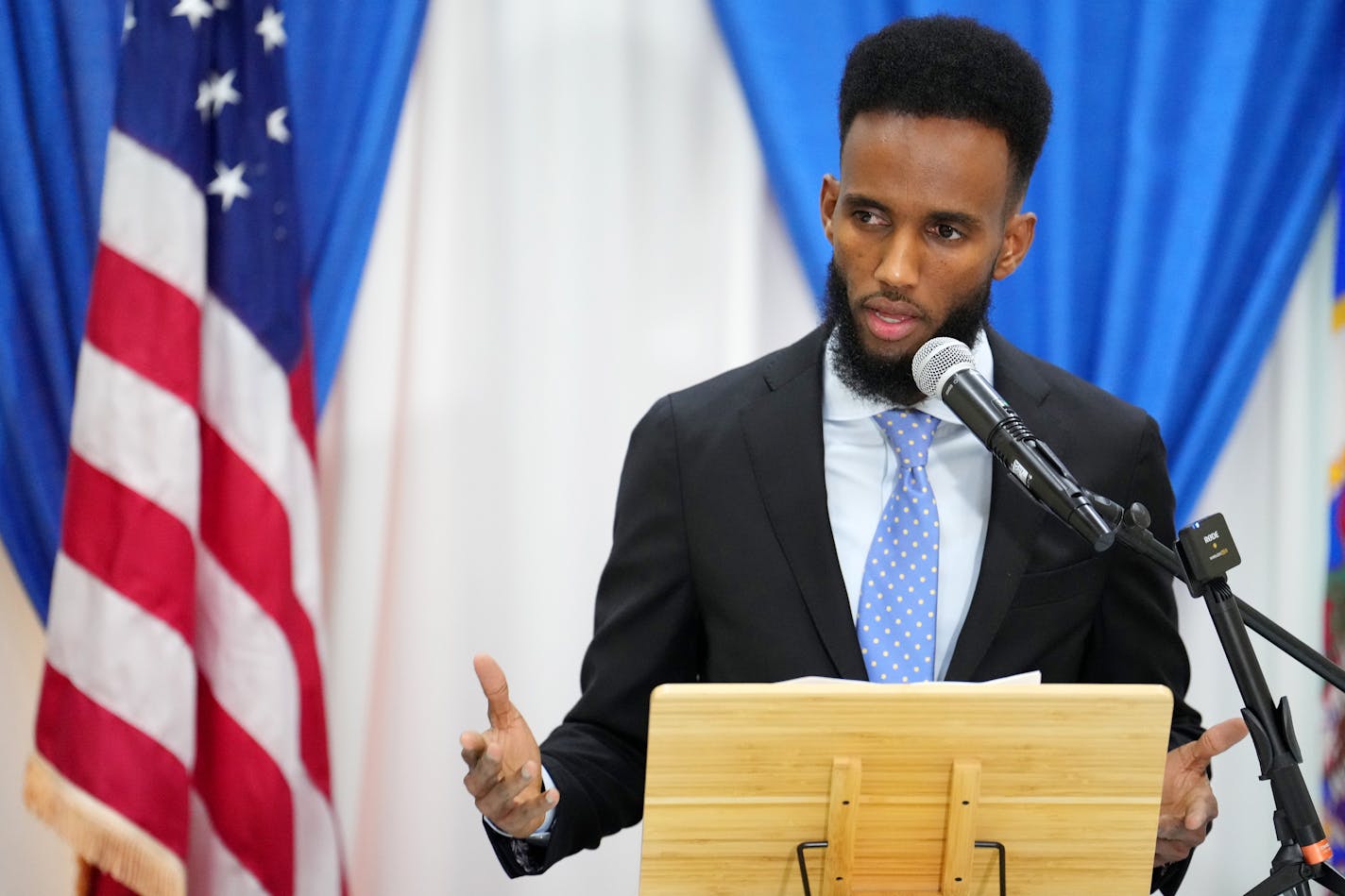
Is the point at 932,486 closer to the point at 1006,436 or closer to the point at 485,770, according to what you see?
the point at 1006,436

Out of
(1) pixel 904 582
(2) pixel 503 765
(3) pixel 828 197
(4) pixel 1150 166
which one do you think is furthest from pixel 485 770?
(4) pixel 1150 166

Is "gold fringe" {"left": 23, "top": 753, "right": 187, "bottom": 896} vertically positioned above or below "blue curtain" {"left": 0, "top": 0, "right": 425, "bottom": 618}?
below

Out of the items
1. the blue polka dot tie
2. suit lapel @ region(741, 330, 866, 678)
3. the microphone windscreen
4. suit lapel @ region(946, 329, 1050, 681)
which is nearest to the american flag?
suit lapel @ region(741, 330, 866, 678)

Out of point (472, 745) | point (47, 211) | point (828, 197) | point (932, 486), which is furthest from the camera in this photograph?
point (47, 211)

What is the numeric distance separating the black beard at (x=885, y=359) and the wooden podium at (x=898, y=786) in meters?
0.71

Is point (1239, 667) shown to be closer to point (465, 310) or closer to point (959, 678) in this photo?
point (959, 678)

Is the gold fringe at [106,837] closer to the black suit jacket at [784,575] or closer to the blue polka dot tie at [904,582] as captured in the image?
the black suit jacket at [784,575]

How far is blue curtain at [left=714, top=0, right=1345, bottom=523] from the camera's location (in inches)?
134

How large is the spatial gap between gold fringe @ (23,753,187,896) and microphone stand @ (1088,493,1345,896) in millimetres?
2295

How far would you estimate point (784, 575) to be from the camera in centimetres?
209

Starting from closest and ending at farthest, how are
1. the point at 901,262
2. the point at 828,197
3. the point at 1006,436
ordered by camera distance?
the point at 1006,436 < the point at 901,262 < the point at 828,197

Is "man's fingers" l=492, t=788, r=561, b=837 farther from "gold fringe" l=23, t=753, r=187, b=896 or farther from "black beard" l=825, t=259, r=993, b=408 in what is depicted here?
"gold fringe" l=23, t=753, r=187, b=896

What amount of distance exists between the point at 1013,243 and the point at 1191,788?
2.97ft

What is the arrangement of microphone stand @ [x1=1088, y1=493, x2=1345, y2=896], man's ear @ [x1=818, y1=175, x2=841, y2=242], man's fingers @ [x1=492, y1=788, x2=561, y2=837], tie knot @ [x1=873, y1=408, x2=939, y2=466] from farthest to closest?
man's ear @ [x1=818, y1=175, x2=841, y2=242]
tie knot @ [x1=873, y1=408, x2=939, y2=466]
man's fingers @ [x1=492, y1=788, x2=561, y2=837]
microphone stand @ [x1=1088, y1=493, x2=1345, y2=896]
